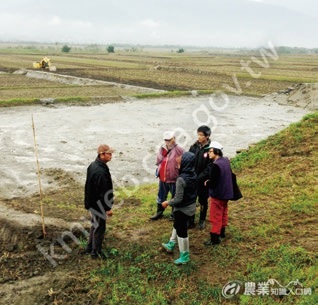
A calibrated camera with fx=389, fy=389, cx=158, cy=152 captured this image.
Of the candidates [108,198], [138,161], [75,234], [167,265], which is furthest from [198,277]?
[138,161]

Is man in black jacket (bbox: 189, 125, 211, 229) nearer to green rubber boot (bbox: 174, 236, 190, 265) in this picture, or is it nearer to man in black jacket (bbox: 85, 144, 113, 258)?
green rubber boot (bbox: 174, 236, 190, 265)

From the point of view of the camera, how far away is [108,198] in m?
5.82

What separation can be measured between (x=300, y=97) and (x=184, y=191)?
2389cm

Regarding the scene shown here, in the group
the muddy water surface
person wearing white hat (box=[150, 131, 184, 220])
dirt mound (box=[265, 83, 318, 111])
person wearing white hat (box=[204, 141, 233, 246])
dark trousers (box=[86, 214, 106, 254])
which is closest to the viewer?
person wearing white hat (box=[204, 141, 233, 246])

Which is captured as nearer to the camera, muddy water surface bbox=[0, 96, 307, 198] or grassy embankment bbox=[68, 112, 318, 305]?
grassy embankment bbox=[68, 112, 318, 305]

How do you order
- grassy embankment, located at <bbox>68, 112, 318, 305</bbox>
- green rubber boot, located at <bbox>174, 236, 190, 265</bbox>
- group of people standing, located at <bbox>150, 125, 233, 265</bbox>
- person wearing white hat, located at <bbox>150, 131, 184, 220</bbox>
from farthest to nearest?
person wearing white hat, located at <bbox>150, 131, 184, 220</bbox>, green rubber boot, located at <bbox>174, 236, 190, 265</bbox>, group of people standing, located at <bbox>150, 125, 233, 265</bbox>, grassy embankment, located at <bbox>68, 112, 318, 305</bbox>

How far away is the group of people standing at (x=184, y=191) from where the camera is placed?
5.38 m

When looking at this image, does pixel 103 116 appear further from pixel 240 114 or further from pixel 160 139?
pixel 240 114

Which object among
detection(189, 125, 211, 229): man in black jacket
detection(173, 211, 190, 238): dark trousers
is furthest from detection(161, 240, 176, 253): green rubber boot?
detection(189, 125, 211, 229): man in black jacket

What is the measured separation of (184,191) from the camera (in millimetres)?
5363

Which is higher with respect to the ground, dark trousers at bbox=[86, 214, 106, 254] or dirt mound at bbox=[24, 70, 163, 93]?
dirt mound at bbox=[24, 70, 163, 93]

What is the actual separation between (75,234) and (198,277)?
2.42 metres

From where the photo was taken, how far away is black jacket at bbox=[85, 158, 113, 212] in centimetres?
561

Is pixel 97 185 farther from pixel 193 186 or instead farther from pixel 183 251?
pixel 183 251
